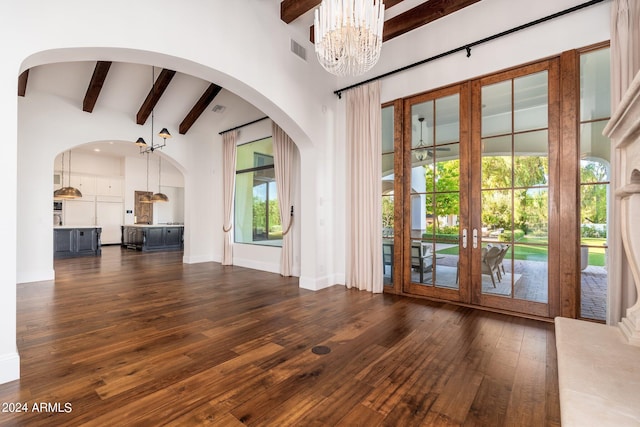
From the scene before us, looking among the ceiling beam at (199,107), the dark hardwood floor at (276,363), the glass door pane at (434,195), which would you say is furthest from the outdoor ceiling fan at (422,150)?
the ceiling beam at (199,107)

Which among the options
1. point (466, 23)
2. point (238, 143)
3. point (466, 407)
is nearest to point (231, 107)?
point (238, 143)

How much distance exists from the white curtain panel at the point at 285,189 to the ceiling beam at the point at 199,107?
156cm

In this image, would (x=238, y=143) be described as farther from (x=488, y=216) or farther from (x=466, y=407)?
(x=466, y=407)

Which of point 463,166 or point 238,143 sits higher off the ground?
point 238,143

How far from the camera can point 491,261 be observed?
3.88 metres

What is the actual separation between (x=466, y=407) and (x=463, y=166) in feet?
9.88

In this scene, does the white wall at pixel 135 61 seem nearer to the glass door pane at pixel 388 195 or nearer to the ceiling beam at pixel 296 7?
the ceiling beam at pixel 296 7

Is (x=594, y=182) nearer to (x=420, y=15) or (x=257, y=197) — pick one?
(x=420, y=15)

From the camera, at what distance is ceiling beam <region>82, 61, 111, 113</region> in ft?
16.7

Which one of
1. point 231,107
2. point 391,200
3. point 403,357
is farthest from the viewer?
point 231,107

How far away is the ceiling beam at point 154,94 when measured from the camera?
5555 millimetres

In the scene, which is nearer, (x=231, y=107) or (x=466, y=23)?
(x=466, y=23)

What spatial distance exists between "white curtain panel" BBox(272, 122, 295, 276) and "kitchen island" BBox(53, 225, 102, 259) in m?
6.93

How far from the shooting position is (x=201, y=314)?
3.67 metres
